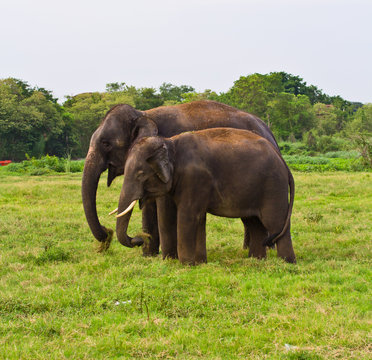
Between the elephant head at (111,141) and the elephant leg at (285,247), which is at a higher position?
the elephant head at (111,141)

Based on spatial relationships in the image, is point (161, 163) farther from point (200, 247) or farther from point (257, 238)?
point (257, 238)

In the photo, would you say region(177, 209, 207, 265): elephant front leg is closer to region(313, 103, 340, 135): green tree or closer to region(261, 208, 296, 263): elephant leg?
region(261, 208, 296, 263): elephant leg

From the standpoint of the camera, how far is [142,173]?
6.32 metres

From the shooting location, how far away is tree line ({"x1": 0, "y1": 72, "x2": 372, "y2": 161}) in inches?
1588

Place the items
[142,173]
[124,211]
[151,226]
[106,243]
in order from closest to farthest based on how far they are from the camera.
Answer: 1. [124,211]
2. [142,173]
3. [106,243]
4. [151,226]

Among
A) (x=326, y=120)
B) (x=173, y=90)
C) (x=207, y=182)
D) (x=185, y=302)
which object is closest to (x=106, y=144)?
(x=207, y=182)

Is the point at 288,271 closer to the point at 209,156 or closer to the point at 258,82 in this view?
the point at 209,156

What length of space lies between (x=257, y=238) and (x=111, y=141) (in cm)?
244

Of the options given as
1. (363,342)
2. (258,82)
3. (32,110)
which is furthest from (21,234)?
(258,82)

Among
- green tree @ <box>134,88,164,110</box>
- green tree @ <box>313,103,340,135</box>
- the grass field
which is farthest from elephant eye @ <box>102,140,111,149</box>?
green tree @ <box>134,88,164,110</box>

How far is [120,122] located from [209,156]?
1516 mm

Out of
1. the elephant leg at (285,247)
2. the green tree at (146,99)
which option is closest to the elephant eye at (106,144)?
the elephant leg at (285,247)

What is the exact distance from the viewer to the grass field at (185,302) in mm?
4043

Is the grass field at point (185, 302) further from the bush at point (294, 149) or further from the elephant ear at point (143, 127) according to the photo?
the bush at point (294, 149)
